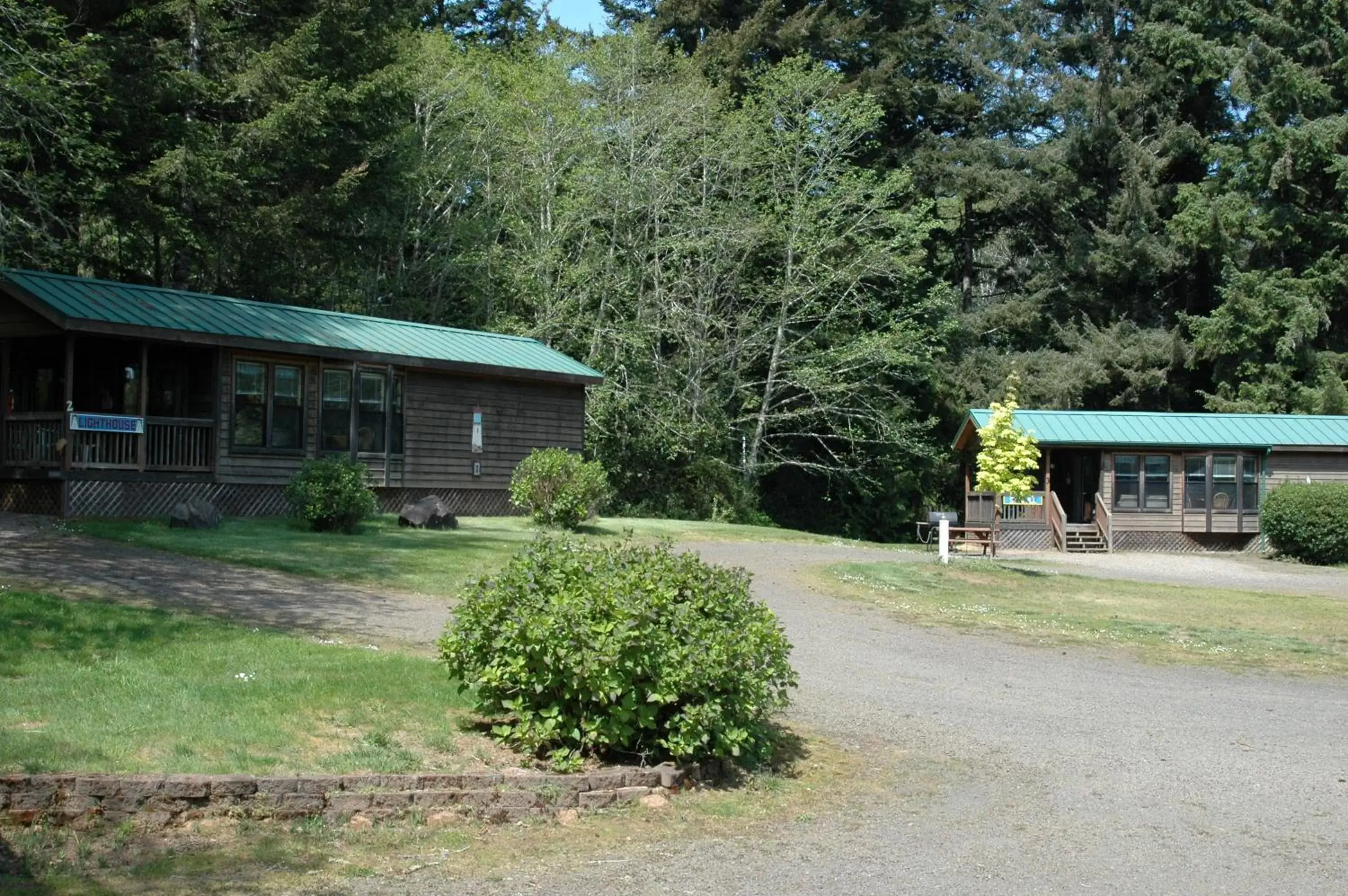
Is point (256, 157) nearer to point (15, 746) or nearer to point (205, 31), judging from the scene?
point (205, 31)

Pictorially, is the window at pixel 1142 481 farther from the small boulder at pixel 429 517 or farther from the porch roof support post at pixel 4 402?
the porch roof support post at pixel 4 402

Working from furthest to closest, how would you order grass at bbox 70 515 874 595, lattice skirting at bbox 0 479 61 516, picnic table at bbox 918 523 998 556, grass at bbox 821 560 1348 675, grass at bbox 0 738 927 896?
picnic table at bbox 918 523 998 556 → lattice skirting at bbox 0 479 61 516 → grass at bbox 70 515 874 595 → grass at bbox 821 560 1348 675 → grass at bbox 0 738 927 896

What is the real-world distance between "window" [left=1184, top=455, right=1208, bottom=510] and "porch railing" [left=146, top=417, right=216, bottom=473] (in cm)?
2577

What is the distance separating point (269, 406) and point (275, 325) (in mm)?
1454

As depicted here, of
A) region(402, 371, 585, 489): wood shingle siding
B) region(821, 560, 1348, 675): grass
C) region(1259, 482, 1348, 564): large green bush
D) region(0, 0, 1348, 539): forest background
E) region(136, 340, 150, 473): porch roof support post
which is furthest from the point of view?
region(1259, 482, 1348, 564): large green bush

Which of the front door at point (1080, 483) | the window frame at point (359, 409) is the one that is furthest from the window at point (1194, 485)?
the window frame at point (359, 409)

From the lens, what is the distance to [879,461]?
41969 mm

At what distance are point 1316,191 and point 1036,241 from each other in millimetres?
9519

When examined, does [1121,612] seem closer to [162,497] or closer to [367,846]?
[367,846]

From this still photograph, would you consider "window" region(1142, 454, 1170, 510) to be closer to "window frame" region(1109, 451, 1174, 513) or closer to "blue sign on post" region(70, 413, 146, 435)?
"window frame" region(1109, 451, 1174, 513)

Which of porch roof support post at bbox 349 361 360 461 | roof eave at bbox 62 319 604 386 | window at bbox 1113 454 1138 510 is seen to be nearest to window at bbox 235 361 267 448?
roof eave at bbox 62 319 604 386

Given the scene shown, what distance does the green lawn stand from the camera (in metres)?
6.95

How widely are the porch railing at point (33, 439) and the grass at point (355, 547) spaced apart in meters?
2.20

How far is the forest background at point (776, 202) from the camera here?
94.7 feet
